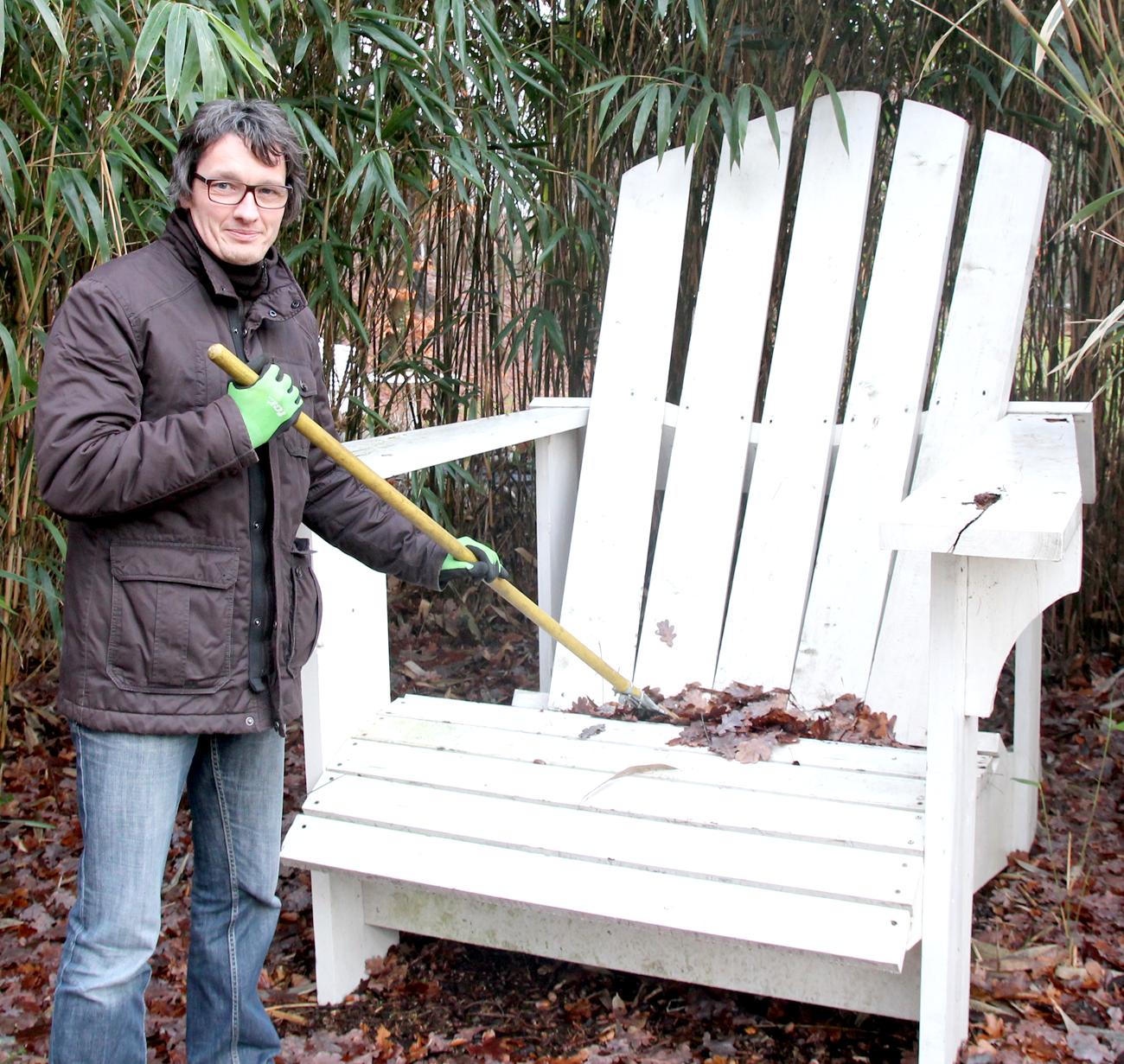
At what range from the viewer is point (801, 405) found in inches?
89.8

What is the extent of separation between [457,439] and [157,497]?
2.75 ft

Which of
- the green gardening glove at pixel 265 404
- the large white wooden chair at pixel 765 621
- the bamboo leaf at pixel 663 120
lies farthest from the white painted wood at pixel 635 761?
the bamboo leaf at pixel 663 120

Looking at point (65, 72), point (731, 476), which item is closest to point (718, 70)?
point (731, 476)

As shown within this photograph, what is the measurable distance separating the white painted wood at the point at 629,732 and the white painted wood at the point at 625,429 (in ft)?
1.13

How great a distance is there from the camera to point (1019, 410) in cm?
212

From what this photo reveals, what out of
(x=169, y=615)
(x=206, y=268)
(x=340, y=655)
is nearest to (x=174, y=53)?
(x=206, y=268)

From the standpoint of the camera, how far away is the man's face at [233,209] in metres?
1.40

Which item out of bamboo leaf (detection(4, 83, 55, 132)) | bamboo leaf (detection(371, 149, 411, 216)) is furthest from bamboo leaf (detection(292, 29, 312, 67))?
bamboo leaf (detection(4, 83, 55, 132))

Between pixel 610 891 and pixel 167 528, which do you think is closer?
pixel 167 528

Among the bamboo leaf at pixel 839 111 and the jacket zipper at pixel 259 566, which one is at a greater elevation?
the bamboo leaf at pixel 839 111

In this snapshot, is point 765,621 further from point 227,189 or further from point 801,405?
point 227,189

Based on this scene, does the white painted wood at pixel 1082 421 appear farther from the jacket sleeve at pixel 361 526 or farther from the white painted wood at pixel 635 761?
the jacket sleeve at pixel 361 526

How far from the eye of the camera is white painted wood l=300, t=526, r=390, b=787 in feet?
5.96

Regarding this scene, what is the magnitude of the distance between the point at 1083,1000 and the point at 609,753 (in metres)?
0.82
